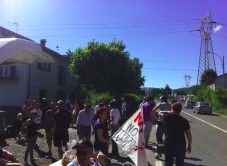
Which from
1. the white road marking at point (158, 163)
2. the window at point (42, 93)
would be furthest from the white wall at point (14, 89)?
the white road marking at point (158, 163)

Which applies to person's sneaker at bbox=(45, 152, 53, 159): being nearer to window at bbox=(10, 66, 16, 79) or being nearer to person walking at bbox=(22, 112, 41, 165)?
person walking at bbox=(22, 112, 41, 165)

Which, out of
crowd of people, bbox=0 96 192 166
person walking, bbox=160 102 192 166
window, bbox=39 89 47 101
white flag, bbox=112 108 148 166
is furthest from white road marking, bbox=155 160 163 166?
window, bbox=39 89 47 101

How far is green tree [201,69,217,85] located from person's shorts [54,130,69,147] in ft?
250

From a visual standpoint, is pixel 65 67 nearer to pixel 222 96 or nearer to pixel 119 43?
pixel 119 43

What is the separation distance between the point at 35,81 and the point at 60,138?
2627 centimetres

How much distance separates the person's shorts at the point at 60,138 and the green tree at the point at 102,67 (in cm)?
2893

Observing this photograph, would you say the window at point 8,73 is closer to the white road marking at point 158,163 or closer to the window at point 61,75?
the window at point 61,75

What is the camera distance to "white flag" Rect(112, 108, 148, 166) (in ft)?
27.9

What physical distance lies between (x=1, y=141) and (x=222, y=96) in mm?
48982

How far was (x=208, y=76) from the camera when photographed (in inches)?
3410

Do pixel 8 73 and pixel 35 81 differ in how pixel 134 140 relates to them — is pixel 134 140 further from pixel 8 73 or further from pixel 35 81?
pixel 35 81

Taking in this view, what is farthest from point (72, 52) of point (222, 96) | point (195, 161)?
point (195, 161)

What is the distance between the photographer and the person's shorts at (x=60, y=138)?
38.5ft

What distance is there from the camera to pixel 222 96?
59.8m
